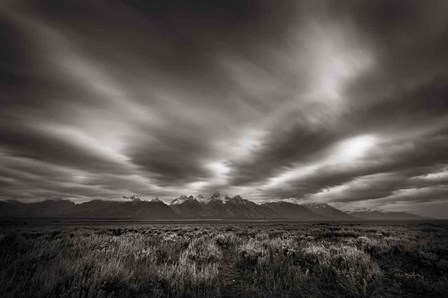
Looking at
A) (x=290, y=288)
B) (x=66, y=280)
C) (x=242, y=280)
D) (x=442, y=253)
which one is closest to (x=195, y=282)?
(x=242, y=280)

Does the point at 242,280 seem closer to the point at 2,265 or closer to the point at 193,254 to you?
the point at 193,254

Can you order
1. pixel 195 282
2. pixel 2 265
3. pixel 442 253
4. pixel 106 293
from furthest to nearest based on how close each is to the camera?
pixel 442 253
pixel 2 265
pixel 195 282
pixel 106 293

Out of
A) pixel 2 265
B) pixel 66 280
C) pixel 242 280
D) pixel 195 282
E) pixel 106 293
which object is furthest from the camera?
pixel 242 280

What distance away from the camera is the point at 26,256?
7594 millimetres

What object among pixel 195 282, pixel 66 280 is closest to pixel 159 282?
pixel 195 282

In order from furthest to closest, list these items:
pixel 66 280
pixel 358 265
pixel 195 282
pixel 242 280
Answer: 1. pixel 358 265
2. pixel 242 280
3. pixel 195 282
4. pixel 66 280

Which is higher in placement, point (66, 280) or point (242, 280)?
point (66, 280)

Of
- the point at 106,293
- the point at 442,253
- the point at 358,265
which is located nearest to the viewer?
the point at 106,293

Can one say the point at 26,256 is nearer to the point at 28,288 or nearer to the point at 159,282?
the point at 28,288

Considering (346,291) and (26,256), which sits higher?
(26,256)

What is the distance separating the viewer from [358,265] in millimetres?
8477

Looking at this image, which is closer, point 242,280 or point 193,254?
point 242,280

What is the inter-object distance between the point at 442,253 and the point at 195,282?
44.1 ft

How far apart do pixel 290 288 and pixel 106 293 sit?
4.97 metres
